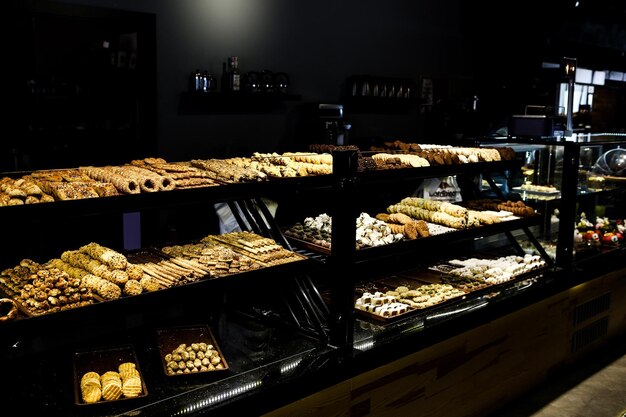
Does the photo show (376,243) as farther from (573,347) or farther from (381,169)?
(573,347)

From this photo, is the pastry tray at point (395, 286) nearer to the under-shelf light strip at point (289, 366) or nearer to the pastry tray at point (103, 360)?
the under-shelf light strip at point (289, 366)

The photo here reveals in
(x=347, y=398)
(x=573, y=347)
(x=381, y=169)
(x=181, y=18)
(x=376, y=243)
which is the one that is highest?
(x=181, y=18)

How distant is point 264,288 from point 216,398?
104cm

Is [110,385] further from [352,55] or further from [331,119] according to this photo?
[352,55]

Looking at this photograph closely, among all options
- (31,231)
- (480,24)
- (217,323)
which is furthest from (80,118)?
(480,24)

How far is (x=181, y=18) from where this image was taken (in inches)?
236

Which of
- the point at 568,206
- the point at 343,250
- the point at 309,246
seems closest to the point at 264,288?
the point at 309,246

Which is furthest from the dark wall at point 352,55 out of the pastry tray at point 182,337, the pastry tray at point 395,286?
the pastry tray at point 182,337

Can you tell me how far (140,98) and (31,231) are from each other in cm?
169

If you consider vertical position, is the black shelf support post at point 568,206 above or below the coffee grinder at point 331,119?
below

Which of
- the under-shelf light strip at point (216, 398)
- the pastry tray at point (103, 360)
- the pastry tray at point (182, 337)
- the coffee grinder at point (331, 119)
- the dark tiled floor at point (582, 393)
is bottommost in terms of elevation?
the dark tiled floor at point (582, 393)

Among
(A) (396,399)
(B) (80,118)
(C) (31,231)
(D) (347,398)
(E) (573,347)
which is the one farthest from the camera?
(B) (80,118)

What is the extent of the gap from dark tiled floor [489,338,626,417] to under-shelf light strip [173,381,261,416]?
192 cm

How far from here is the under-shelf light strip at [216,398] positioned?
2.23 meters
